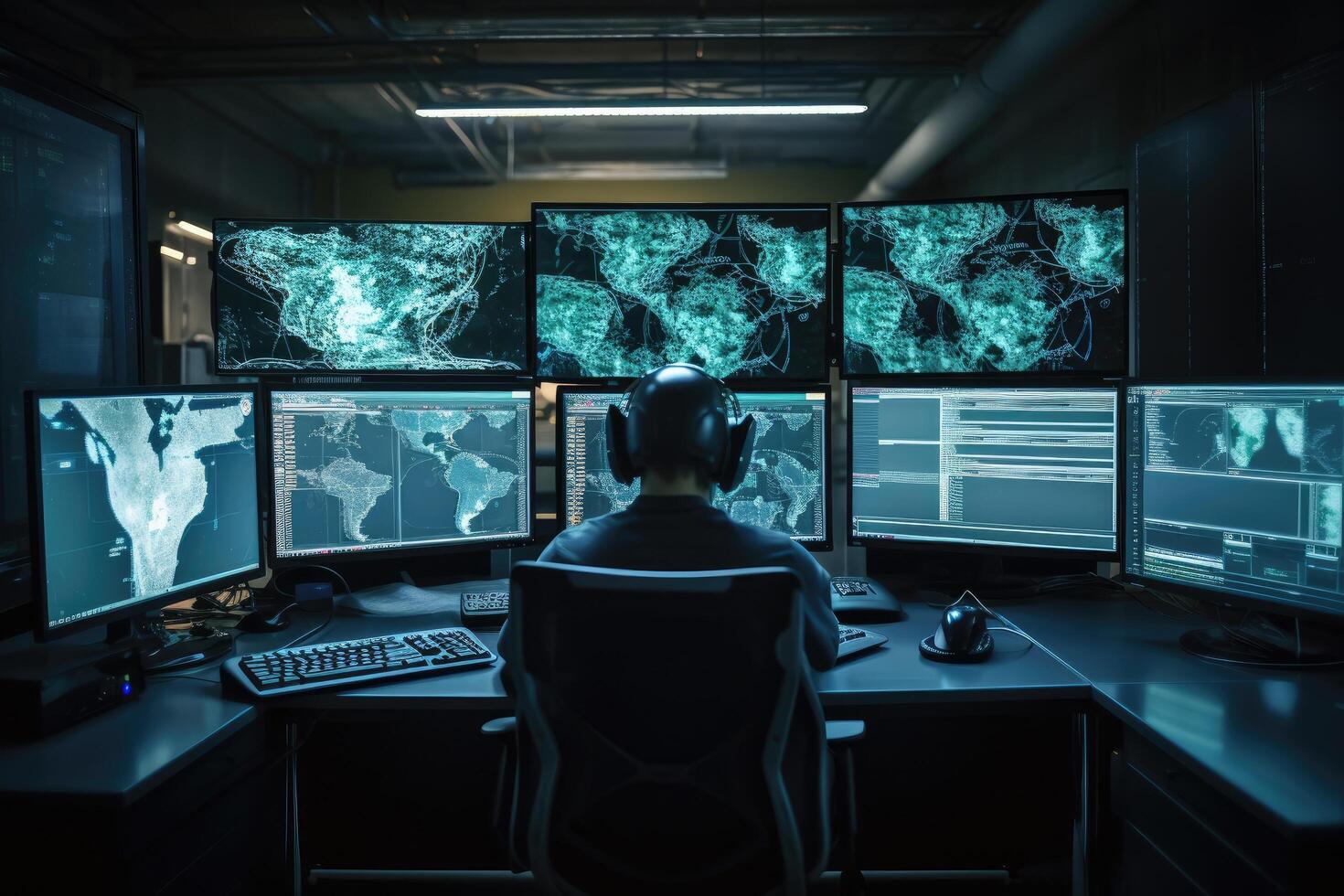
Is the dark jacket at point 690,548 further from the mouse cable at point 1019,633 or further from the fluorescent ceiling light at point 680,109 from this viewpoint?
the fluorescent ceiling light at point 680,109

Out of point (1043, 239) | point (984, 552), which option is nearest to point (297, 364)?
point (984, 552)

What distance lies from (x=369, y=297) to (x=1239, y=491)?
6.04 ft

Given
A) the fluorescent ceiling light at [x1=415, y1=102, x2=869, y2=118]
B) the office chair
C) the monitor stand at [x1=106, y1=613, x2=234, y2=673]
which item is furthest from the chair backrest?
the fluorescent ceiling light at [x1=415, y1=102, x2=869, y2=118]

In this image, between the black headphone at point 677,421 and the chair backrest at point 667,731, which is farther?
the black headphone at point 677,421

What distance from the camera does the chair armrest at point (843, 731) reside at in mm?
1178

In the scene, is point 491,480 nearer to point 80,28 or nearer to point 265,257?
point 265,257

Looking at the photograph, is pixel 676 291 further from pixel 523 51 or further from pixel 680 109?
pixel 523 51

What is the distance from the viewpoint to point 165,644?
1.46 meters

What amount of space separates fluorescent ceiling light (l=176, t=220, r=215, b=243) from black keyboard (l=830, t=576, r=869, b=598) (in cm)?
440

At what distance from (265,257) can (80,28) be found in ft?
12.1

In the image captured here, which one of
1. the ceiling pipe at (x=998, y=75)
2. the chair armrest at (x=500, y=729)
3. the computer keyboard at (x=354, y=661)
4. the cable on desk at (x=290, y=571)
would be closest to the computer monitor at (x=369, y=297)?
the cable on desk at (x=290, y=571)

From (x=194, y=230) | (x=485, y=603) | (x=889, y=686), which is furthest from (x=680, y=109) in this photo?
(x=889, y=686)

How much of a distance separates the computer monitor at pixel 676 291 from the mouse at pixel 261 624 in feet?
2.59

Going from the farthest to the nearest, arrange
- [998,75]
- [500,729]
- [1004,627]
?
[998,75] < [1004,627] < [500,729]
